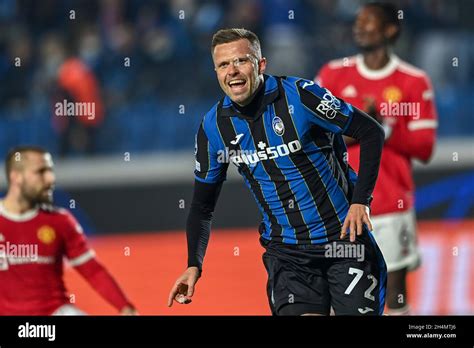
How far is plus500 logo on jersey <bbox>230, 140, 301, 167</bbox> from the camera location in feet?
14.7

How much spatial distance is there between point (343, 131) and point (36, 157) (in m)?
2.05

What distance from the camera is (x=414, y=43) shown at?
11.7 meters

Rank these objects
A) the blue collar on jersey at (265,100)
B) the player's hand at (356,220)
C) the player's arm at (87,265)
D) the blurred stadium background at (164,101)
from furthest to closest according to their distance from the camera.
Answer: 1. the blurred stadium background at (164,101)
2. the player's arm at (87,265)
3. the blue collar on jersey at (265,100)
4. the player's hand at (356,220)

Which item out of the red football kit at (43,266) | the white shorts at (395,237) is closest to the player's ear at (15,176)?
the red football kit at (43,266)

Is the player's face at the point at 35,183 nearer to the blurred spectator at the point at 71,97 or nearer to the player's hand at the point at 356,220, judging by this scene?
the player's hand at the point at 356,220

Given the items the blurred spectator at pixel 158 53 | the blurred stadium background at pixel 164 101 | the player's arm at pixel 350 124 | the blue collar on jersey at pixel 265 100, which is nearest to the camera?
the player's arm at pixel 350 124

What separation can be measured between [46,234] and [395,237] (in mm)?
1998

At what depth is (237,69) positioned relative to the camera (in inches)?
174

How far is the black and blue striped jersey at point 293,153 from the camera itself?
4.46m

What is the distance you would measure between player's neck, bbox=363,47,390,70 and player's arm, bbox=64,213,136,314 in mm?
1947

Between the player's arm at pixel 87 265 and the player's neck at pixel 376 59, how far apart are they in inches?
76.6

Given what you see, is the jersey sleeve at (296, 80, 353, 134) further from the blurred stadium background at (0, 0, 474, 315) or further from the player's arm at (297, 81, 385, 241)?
the blurred stadium background at (0, 0, 474, 315)

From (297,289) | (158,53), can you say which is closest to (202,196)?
(297,289)
